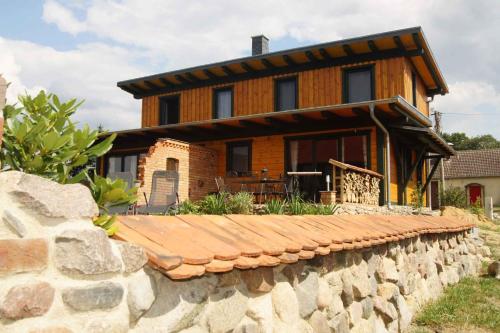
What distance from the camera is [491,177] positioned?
126 ft

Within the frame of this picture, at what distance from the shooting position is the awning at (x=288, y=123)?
12969mm

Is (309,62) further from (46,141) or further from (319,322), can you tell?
(46,141)

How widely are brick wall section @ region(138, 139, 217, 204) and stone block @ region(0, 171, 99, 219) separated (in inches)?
459

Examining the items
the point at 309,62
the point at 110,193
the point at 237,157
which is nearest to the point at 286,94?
the point at 309,62

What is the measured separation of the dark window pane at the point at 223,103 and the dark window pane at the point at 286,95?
2.21m

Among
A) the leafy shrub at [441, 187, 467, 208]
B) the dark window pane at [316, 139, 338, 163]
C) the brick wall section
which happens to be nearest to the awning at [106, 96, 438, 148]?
A: the dark window pane at [316, 139, 338, 163]

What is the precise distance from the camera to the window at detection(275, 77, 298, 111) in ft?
57.1

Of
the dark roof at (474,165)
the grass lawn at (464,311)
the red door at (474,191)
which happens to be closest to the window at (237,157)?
the grass lawn at (464,311)

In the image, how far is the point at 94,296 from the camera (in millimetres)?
1790

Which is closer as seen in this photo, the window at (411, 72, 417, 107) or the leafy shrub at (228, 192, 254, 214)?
the leafy shrub at (228, 192, 254, 214)

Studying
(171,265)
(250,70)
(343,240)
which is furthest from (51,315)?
(250,70)

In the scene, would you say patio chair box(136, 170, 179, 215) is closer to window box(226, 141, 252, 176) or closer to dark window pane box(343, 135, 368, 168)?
dark window pane box(343, 135, 368, 168)

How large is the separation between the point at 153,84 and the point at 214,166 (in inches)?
235

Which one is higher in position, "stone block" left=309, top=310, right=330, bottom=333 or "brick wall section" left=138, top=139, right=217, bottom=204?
"brick wall section" left=138, top=139, right=217, bottom=204
